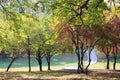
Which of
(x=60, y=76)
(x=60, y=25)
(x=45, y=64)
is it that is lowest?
(x=45, y=64)

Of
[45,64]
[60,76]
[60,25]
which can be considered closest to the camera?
[60,76]

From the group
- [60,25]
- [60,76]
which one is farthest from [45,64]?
[60,76]

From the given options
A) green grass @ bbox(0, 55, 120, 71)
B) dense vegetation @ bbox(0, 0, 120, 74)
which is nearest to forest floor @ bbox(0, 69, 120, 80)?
dense vegetation @ bbox(0, 0, 120, 74)

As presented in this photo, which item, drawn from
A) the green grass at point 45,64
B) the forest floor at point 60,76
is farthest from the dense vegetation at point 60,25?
the green grass at point 45,64

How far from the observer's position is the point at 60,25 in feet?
104

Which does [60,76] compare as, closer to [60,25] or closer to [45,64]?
[60,25]

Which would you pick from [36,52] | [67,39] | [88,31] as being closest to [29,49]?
[36,52]

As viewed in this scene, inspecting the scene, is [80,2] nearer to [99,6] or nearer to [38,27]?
[99,6]

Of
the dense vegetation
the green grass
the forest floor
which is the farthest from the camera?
the green grass

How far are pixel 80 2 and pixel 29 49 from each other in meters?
26.3

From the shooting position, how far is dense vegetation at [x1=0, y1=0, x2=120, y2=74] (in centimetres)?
1645

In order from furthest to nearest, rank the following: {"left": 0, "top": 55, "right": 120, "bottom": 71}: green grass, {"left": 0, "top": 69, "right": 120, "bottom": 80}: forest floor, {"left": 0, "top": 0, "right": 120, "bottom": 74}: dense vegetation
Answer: {"left": 0, "top": 55, "right": 120, "bottom": 71}: green grass, {"left": 0, "top": 69, "right": 120, "bottom": 80}: forest floor, {"left": 0, "top": 0, "right": 120, "bottom": 74}: dense vegetation

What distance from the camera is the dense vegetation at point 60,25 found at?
16.5 meters

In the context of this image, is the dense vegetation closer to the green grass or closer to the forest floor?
the forest floor
